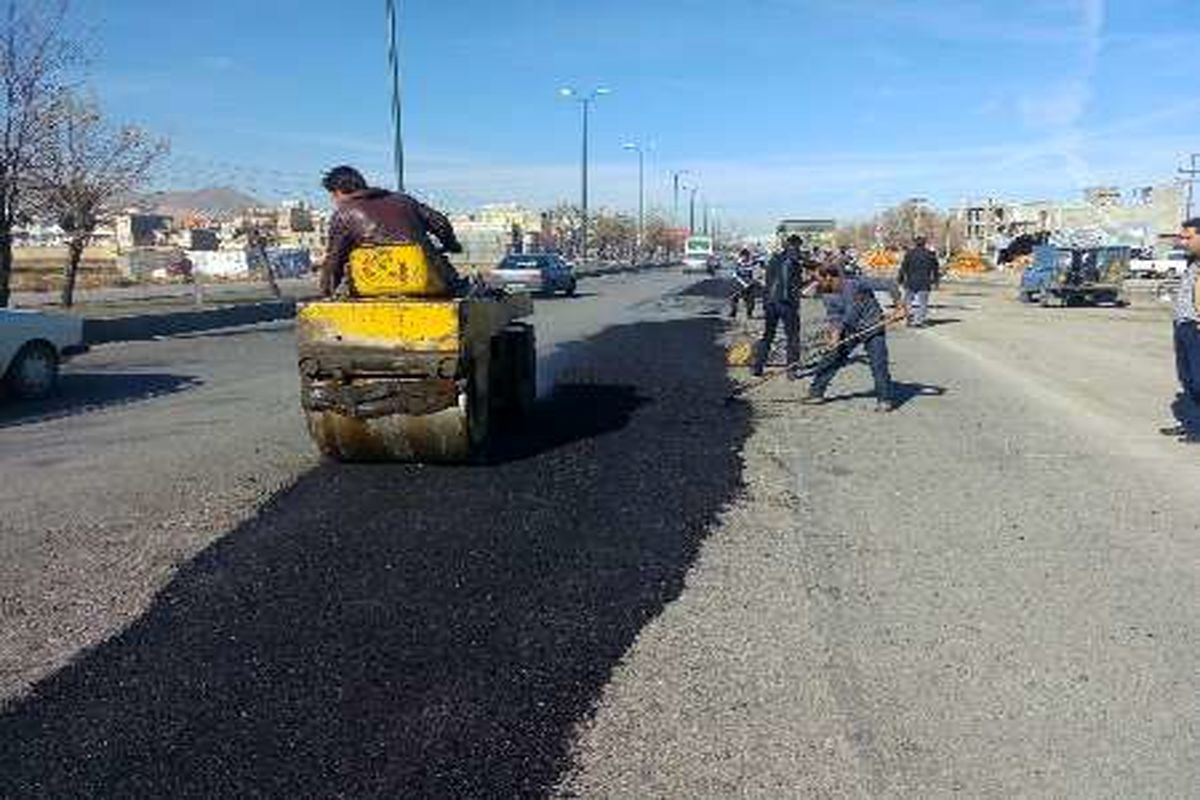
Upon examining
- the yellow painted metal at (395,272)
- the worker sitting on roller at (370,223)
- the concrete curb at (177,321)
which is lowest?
the concrete curb at (177,321)

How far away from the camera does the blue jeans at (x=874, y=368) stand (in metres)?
11.9

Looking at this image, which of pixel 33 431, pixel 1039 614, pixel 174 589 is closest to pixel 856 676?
pixel 1039 614

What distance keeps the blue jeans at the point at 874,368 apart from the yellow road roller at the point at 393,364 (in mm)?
4937


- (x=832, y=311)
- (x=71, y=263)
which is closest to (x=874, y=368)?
(x=832, y=311)

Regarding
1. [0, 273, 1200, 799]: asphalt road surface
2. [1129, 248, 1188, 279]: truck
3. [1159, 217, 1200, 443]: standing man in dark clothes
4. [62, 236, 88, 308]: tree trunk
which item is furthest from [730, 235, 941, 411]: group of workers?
[1129, 248, 1188, 279]: truck

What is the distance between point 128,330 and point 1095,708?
64.2 feet

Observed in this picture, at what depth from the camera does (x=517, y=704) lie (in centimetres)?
430

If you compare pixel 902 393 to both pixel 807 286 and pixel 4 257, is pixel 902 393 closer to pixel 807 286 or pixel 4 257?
pixel 807 286

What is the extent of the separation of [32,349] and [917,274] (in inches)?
668

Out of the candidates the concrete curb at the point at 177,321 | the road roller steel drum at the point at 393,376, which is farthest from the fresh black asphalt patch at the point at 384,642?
the concrete curb at the point at 177,321

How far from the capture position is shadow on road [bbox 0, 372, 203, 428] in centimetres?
1159

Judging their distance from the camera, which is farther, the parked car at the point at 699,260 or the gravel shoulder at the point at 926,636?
the parked car at the point at 699,260

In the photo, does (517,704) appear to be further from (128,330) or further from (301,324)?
(128,330)

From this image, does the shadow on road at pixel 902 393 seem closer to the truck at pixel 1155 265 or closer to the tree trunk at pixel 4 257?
the tree trunk at pixel 4 257
